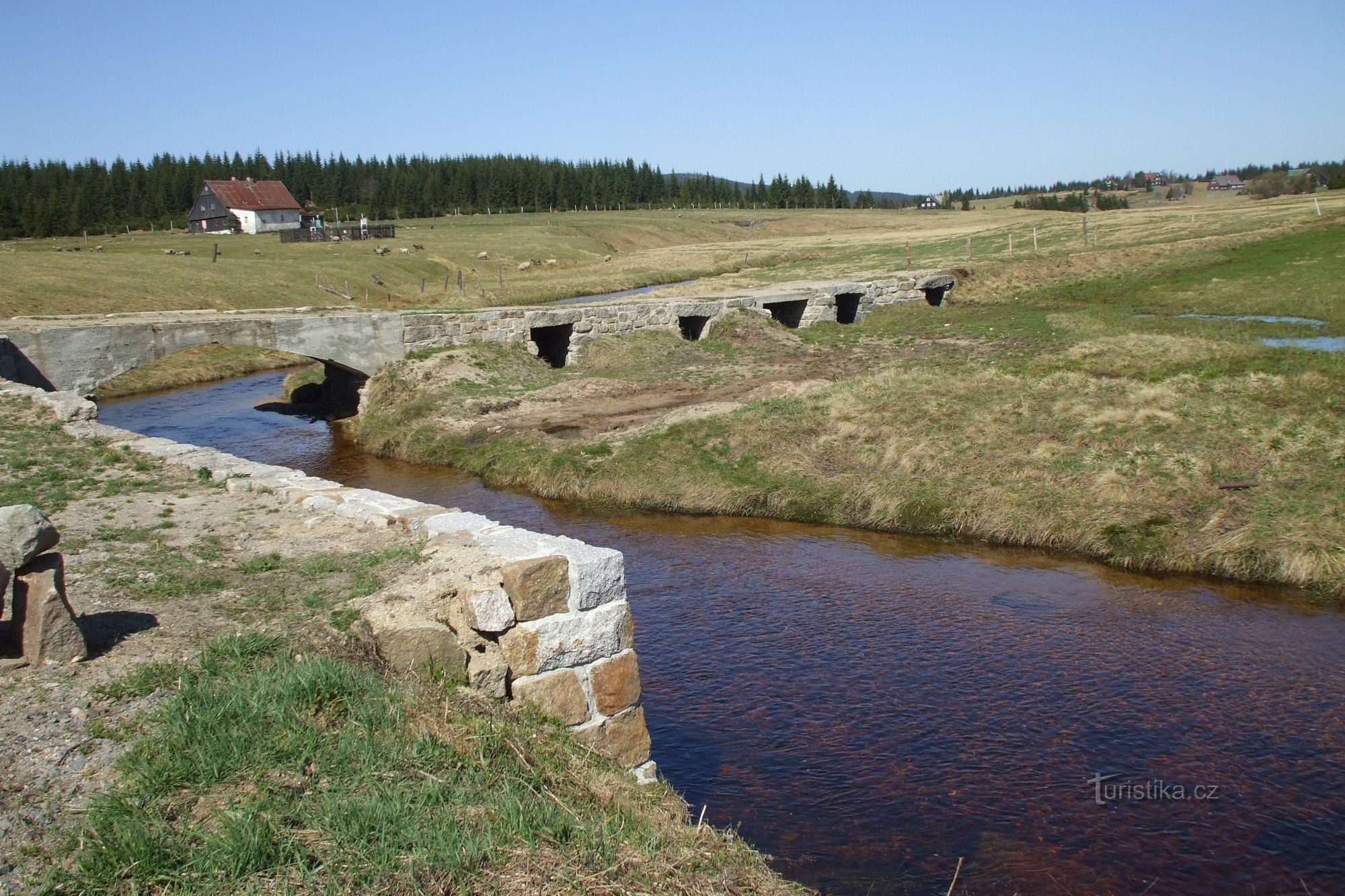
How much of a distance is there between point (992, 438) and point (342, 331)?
15294mm

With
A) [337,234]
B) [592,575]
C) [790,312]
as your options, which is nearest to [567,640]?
[592,575]

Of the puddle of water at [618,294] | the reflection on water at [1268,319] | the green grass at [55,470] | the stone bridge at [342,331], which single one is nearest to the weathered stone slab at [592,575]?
the green grass at [55,470]

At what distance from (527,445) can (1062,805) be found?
13720 millimetres

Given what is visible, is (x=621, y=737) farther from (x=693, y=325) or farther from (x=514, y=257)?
(x=514, y=257)

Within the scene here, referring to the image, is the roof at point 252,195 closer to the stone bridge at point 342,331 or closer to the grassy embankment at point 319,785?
the stone bridge at point 342,331

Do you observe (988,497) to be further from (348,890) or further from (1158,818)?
(348,890)

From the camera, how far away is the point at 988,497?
1541cm

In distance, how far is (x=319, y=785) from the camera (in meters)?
5.07

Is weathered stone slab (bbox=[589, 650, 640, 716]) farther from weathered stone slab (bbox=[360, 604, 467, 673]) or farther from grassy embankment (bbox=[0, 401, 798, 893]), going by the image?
weathered stone slab (bbox=[360, 604, 467, 673])

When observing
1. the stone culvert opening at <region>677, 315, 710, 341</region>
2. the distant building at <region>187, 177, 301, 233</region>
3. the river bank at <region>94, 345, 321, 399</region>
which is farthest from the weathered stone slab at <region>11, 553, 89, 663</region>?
the distant building at <region>187, 177, 301, 233</region>

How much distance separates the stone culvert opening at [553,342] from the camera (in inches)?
1091

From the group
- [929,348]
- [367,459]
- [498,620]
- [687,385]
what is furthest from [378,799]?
[929,348]

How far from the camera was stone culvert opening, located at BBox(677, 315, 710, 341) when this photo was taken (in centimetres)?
2989

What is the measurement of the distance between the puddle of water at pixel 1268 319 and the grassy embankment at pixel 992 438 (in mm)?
598
